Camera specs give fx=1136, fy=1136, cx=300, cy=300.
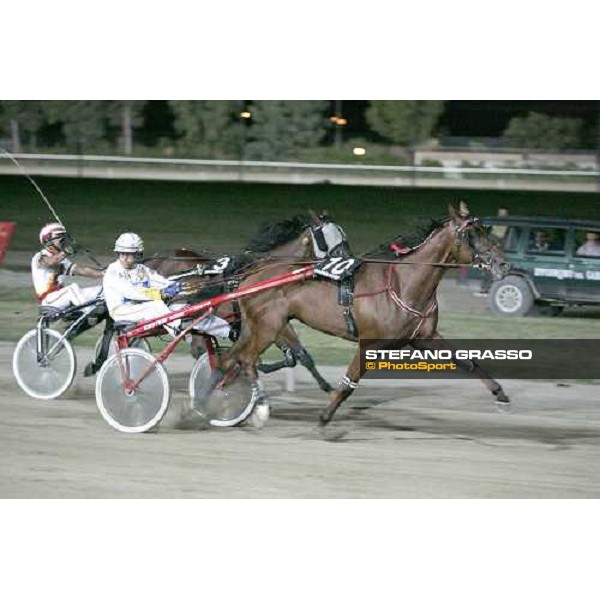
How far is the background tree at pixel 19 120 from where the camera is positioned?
605 inches

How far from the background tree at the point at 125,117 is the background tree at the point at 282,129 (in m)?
2.30

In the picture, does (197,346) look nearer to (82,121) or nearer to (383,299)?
(383,299)

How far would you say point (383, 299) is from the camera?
7.65 meters

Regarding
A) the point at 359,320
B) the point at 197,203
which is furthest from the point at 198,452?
the point at 197,203

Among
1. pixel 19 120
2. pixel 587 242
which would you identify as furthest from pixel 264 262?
pixel 19 120

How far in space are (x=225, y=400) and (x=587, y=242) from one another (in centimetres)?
691

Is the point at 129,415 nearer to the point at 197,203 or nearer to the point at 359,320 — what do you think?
the point at 359,320

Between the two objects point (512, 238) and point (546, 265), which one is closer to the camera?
point (546, 265)

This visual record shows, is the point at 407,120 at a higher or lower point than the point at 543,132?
higher

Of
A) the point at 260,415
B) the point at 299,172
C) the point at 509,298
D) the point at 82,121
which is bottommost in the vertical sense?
the point at 509,298

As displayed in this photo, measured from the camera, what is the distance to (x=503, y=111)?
55.0ft

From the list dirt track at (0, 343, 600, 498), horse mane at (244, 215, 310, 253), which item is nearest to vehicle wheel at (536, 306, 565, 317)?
dirt track at (0, 343, 600, 498)

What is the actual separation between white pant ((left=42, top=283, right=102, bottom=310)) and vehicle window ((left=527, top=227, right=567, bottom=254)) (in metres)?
6.65

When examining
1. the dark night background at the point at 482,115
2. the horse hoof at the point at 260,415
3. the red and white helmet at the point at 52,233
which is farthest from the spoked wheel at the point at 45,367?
the dark night background at the point at 482,115
